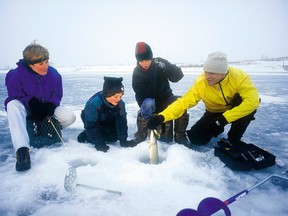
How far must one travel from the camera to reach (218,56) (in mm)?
2957

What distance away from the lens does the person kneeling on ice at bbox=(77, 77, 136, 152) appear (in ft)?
10.3

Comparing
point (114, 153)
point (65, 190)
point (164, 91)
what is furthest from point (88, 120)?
point (164, 91)

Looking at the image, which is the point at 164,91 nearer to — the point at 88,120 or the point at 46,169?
the point at 88,120

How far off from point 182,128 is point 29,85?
2.24 m

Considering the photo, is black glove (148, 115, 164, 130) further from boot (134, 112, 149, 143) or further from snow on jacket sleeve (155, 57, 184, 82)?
snow on jacket sleeve (155, 57, 184, 82)

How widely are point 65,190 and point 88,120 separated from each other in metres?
1.14

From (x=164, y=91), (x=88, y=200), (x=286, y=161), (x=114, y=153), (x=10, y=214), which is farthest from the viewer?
(x=164, y=91)

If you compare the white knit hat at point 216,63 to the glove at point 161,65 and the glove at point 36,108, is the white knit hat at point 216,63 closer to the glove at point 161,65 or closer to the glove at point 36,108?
the glove at point 161,65

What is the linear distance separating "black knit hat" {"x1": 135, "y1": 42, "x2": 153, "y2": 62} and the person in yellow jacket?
33.9 inches

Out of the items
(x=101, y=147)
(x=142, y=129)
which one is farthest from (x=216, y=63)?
(x=101, y=147)

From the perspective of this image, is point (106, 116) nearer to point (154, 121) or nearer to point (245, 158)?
point (154, 121)

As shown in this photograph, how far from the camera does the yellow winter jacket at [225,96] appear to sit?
9.83 feet

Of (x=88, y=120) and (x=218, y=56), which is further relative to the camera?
(x=88, y=120)

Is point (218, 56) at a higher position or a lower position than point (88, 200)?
higher
